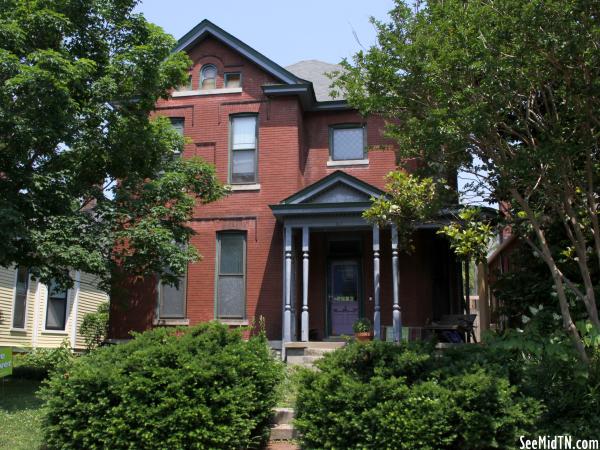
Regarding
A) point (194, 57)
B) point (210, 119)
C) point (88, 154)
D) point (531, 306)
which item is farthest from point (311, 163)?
point (531, 306)

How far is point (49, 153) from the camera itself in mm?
11875

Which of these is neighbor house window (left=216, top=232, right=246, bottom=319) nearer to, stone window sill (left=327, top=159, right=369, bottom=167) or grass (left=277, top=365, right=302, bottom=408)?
stone window sill (left=327, top=159, right=369, bottom=167)

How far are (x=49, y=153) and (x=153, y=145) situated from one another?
2.11m

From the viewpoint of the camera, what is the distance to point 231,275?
16141 millimetres

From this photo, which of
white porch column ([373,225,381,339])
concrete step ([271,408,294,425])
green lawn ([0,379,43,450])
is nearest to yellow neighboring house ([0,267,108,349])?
green lawn ([0,379,43,450])

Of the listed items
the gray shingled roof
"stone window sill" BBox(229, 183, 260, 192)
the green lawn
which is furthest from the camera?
the gray shingled roof

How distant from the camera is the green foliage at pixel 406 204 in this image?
9.91 meters

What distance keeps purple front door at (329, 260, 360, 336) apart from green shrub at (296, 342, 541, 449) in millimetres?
9261

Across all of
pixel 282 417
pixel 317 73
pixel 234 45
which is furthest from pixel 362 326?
pixel 317 73

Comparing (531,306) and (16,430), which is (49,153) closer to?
(16,430)

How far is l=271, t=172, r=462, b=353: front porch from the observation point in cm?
1454

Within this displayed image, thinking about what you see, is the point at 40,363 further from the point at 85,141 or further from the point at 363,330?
the point at 363,330

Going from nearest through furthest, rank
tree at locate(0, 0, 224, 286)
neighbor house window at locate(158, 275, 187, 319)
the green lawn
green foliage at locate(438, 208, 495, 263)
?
1. the green lawn
2. green foliage at locate(438, 208, 495, 263)
3. tree at locate(0, 0, 224, 286)
4. neighbor house window at locate(158, 275, 187, 319)

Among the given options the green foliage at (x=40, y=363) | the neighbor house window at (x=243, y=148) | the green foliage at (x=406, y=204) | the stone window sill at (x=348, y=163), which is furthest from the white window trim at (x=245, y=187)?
the green foliage at (x=406, y=204)
